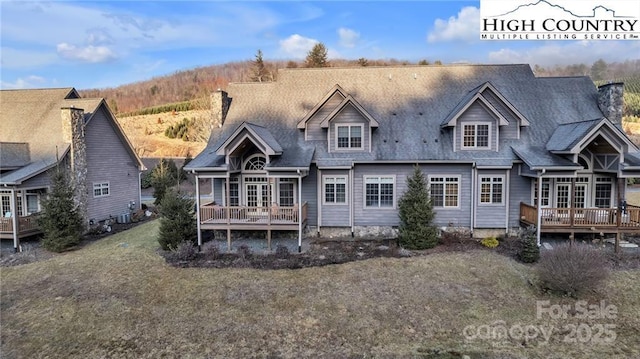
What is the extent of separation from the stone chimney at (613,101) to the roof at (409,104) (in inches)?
13.8

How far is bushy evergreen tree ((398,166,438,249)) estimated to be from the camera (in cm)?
1385

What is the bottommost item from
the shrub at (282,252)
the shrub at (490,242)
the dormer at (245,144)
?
the shrub at (282,252)

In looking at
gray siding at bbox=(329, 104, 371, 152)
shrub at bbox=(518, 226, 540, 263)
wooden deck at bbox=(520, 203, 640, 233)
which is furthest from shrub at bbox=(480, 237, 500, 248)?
gray siding at bbox=(329, 104, 371, 152)

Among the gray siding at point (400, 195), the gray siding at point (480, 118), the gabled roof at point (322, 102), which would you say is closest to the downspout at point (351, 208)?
the gray siding at point (400, 195)

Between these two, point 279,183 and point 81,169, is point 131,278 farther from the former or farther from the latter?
point 81,169

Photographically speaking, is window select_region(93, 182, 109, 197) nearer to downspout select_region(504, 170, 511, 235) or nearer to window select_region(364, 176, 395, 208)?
window select_region(364, 176, 395, 208)

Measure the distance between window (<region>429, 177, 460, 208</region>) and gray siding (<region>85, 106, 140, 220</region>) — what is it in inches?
715

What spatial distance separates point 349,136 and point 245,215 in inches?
231

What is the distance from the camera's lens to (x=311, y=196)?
16.1m

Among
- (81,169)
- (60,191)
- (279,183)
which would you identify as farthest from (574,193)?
(81,169)

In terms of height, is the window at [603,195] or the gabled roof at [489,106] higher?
the gabled roof at [489,106]

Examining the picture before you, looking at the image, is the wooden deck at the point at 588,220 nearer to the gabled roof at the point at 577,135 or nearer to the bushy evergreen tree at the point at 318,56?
the gabled roof at the point at 577,135

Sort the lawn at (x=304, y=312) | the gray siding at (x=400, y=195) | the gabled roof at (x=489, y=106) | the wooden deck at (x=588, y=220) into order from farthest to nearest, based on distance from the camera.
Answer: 1. the gray siding at (x=400, y=195)
2. the gabled roof at (x=489, y=106)
3. the wooden deck at (x=588, y=220)
4. the lawn at (x=304, y=312)

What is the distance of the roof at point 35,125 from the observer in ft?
56.5
